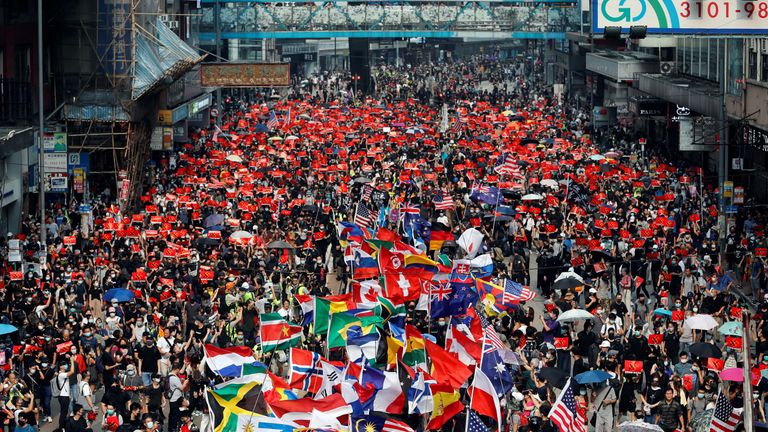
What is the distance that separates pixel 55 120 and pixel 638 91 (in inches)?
1181

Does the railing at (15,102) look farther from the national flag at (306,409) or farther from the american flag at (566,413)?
the american flag at (566,413)

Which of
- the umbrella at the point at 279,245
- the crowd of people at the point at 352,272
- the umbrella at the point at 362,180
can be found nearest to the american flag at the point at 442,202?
the crowd of people at the point at 352,272

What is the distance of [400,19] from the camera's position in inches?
3287

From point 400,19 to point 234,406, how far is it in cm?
6746

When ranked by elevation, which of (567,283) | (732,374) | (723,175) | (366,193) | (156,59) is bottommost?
(732,374)

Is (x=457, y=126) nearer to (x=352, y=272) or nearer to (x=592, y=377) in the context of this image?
(x=352, y=272)

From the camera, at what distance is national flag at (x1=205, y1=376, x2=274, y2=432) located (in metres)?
17.1

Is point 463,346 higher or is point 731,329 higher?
point 463,346

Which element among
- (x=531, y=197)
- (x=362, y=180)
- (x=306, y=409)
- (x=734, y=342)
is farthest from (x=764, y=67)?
(x=306, y=409)

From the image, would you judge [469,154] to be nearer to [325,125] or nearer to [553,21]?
[325,125]

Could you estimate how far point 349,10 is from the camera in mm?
83188

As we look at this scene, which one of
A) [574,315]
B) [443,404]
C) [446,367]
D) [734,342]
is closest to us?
[443,404]

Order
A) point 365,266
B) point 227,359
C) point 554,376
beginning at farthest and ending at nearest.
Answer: point 365,266 → point 554,376 → point 227,359

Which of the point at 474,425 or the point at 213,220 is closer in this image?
the point at 474,425
